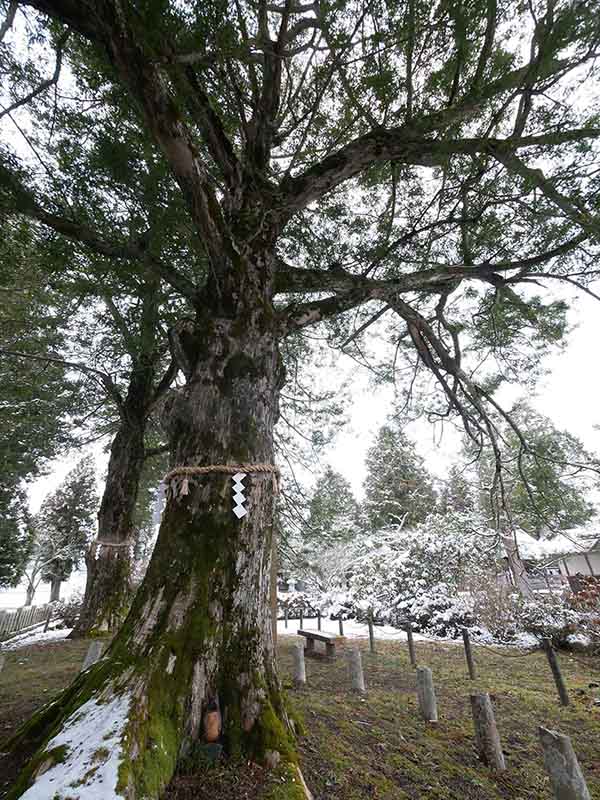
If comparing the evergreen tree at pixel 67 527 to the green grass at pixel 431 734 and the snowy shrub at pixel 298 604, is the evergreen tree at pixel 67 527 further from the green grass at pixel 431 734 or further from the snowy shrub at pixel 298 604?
the green grass at pixel 431 734

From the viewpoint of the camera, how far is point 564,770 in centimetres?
182

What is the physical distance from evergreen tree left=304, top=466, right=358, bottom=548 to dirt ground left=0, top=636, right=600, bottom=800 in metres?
2.15

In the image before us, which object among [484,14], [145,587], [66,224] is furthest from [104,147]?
[145,587]

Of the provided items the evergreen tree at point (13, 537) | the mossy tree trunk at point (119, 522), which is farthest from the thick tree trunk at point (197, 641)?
the evergreen tree at point (13, 537)

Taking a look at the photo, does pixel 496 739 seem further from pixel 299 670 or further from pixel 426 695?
pixel 299 670

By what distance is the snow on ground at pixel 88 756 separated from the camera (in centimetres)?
118

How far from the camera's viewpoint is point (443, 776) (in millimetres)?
Result: 2203

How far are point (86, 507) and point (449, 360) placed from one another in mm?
23410

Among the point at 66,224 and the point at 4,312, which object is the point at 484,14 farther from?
the point at 4,312

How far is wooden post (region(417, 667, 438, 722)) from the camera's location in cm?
310

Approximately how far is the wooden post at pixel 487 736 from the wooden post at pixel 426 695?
54 centimetres

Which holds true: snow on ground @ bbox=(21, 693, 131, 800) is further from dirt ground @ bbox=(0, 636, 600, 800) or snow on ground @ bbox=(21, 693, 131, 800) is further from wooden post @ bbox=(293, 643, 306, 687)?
wooden post @ bbox=(293, 643, 306, 687)

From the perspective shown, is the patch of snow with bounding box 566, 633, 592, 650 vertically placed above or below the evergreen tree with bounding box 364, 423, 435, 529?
below

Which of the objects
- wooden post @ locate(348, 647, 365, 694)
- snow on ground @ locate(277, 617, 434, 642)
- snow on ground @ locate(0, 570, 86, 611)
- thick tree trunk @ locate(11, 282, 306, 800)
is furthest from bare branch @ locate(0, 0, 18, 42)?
snow on ground @ locate(0, 570, 86, 611)
